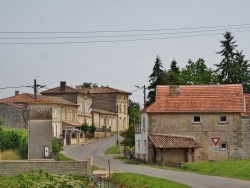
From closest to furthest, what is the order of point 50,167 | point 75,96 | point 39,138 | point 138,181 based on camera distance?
point 138,181, point 50,167, point 39,138, point 75,96

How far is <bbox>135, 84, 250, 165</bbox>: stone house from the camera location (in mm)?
57281

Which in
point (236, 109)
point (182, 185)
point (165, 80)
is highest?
point (165, 80)

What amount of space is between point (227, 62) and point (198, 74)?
461 cm

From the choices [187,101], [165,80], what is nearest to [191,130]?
[187,101]

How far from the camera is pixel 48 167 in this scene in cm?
4578

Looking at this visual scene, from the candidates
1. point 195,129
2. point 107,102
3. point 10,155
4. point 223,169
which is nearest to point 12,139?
point 10,155

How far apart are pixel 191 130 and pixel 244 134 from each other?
4.69 meters

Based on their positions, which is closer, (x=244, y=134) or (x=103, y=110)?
(x=244, y=134)

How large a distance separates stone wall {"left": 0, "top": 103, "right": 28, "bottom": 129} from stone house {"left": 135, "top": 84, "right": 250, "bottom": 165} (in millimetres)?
34406

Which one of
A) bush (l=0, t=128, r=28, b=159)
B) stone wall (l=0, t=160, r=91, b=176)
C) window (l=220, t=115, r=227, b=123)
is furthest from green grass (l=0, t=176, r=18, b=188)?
window (l=220, t=115, r=227, b=123)

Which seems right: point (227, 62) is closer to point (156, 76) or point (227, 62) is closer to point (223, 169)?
point (156, 76)

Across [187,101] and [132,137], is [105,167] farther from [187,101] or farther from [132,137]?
[132,137]

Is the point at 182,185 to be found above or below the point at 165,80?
below

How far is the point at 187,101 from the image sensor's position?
60719mm
